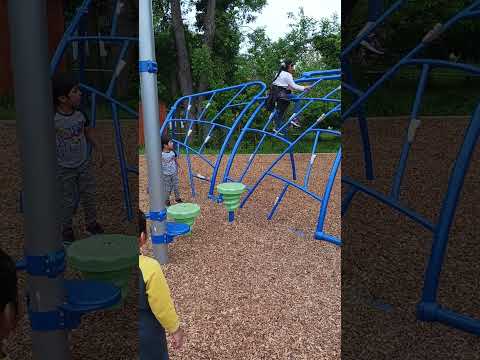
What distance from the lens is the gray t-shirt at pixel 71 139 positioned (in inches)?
42.4

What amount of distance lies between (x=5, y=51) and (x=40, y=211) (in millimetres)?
353

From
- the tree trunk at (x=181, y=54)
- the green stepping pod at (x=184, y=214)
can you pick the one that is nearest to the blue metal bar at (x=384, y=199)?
the green stepping pod at (x=184, y=214)

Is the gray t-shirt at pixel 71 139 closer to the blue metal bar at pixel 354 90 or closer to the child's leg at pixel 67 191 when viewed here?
the child's leg at pixel 67 191

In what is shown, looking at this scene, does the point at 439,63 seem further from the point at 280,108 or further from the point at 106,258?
the point at 280,108

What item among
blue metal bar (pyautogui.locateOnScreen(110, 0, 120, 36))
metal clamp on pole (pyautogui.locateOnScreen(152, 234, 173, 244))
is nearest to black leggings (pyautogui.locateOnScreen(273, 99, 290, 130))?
metal clamp on pole (pyautogui.locateOnScreen(152, 234, 173, 244))

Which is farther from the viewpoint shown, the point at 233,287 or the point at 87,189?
the point at 233,287

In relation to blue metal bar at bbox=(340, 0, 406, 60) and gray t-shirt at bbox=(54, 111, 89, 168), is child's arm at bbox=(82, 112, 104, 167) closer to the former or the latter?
gray t-shirt at bbox=(54, 111, 89, 168)

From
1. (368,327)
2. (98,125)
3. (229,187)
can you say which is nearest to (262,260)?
(229,187)

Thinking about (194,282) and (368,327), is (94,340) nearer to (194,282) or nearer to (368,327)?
(368,327)

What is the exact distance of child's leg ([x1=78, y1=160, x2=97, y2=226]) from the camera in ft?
4.15

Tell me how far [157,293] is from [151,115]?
1.80 metres

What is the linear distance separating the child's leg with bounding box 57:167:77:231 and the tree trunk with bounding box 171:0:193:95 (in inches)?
346

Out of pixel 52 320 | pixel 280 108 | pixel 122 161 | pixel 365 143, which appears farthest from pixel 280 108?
pixel 52 320

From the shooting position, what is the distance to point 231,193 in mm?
5273
